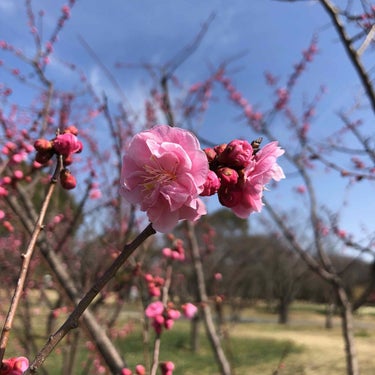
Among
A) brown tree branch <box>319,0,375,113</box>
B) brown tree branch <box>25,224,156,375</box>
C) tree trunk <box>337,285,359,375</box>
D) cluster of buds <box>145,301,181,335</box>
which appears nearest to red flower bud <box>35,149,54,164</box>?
brown tree branch <box>25,224,156,375</box>

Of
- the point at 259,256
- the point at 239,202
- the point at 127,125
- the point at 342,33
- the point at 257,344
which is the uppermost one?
the point at 259,256

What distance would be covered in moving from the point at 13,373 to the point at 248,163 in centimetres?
59

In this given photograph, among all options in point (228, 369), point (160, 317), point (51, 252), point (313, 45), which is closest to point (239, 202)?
point (160, 317)

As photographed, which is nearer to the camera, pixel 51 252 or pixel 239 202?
pixel 239 202

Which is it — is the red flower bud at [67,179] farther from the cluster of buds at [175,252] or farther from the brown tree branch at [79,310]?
the cluster of buds at [175,252]

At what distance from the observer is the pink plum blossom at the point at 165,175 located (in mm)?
663

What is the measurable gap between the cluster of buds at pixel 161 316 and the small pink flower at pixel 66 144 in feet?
2.95

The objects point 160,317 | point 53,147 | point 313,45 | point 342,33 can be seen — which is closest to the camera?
point 53,147

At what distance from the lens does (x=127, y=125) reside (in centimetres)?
424

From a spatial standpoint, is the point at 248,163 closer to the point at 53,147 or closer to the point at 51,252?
the point at 53,147

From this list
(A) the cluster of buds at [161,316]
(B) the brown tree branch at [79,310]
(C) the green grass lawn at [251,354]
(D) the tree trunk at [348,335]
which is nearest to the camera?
(B) the brown tree branch at [79,310]

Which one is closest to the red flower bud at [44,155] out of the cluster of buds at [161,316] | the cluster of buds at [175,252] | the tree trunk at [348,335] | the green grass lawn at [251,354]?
the cluster of buds at [161,316]

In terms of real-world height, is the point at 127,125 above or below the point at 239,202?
above

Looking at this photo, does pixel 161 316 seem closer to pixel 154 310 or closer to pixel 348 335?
pixel 154 310
